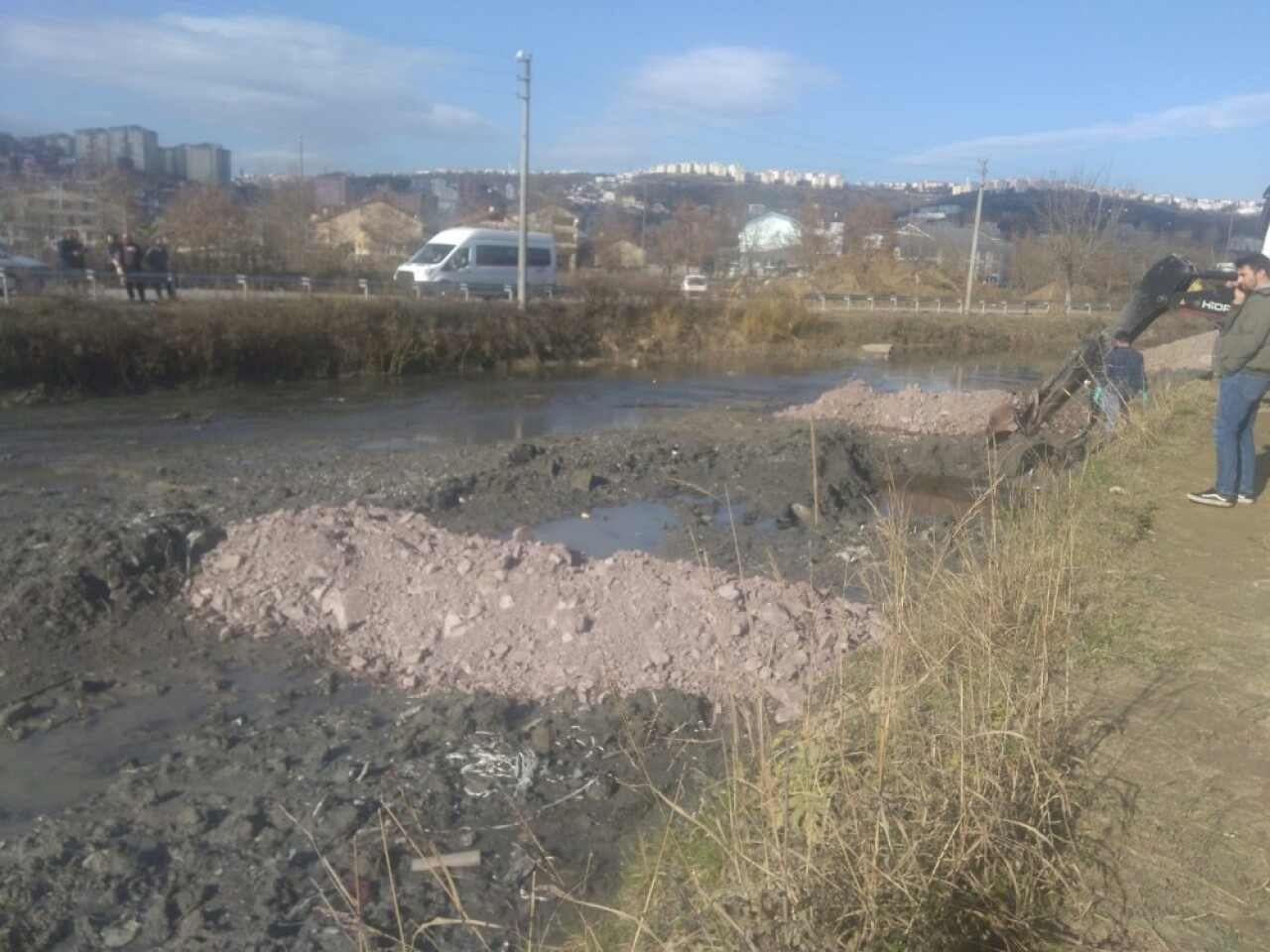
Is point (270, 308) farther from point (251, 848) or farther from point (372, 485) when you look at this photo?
point (251, 848)

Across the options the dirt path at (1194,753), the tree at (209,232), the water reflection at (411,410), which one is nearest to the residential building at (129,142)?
the tree at (209,232)

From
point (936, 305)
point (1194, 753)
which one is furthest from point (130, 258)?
point (936, 305)

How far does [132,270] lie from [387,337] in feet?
19.0

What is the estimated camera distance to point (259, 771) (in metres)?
5.44

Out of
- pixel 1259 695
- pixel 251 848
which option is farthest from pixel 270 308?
pixel 1259 695

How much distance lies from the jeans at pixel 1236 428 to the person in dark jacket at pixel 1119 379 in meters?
3.42

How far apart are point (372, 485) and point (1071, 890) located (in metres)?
9.03

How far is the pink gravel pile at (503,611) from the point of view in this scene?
251 inches

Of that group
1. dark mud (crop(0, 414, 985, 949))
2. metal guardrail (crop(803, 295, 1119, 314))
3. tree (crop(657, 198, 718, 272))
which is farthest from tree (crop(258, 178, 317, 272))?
dark mud (crop(0, 414, 985, 949))

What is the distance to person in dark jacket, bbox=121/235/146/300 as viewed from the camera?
78.2ft

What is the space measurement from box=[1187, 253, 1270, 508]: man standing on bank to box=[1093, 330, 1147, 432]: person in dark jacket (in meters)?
3.43

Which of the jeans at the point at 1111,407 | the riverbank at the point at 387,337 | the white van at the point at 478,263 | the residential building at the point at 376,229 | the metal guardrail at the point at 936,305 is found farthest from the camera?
the residential building at the point at 376,229

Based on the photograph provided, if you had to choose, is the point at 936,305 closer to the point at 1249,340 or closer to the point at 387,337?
the point at 387,337

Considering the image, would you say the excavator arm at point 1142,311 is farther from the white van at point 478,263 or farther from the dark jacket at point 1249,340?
the white van at point 478,263
